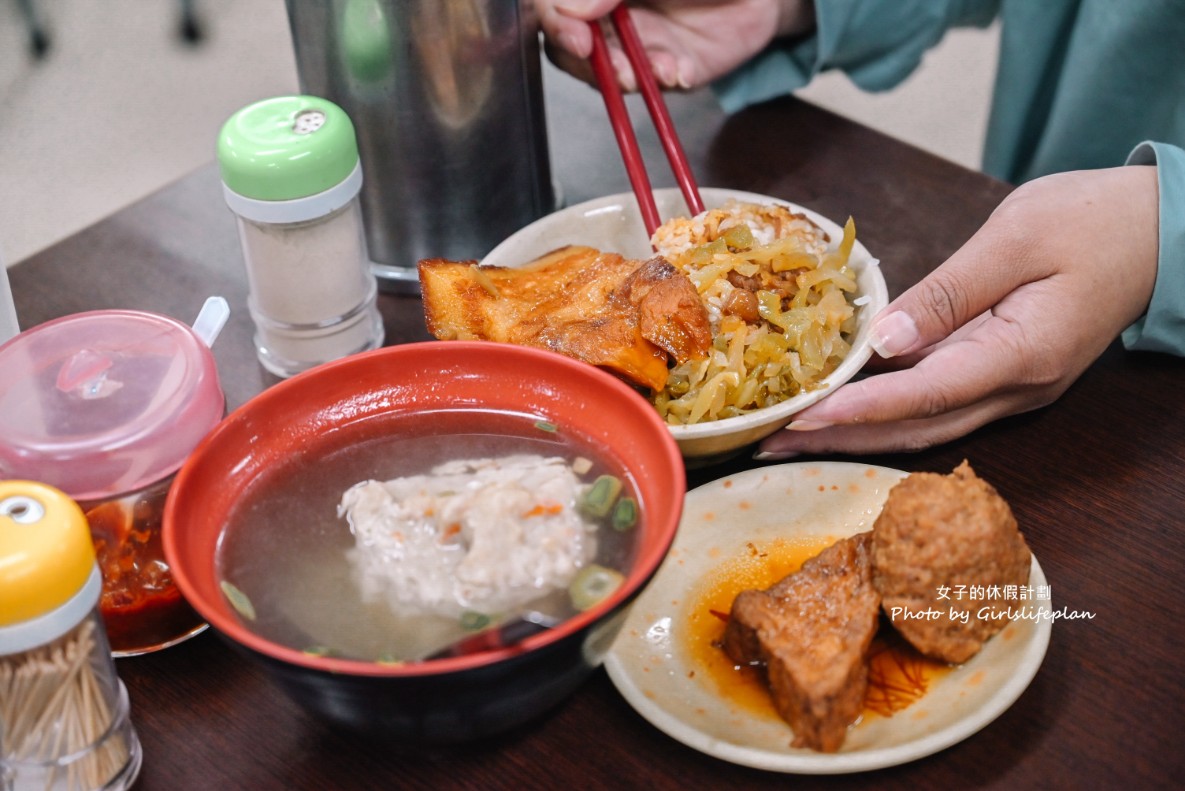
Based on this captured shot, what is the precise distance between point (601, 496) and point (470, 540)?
0.13 m

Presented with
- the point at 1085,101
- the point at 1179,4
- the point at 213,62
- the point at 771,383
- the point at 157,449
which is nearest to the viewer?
the point at 157,449

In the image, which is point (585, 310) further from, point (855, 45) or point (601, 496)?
point (855, 45)

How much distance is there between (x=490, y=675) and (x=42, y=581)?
0.35m

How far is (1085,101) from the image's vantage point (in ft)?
6.61

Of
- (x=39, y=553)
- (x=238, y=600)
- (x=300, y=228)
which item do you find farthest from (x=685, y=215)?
(x=39, y=553)

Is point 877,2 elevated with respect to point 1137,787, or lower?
elevated

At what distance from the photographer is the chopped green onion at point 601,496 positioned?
1.04 metres

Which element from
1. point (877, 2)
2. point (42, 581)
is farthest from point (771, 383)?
point (877, 2)

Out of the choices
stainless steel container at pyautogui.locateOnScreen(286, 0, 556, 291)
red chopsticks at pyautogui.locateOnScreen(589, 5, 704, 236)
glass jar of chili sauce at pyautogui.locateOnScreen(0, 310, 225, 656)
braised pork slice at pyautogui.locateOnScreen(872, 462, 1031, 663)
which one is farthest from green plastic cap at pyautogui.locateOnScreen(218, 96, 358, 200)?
braised pork slice at pyautogui.locateOnScreen(872, 462, 1031, 663)

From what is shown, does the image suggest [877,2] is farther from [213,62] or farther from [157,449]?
[213,62]

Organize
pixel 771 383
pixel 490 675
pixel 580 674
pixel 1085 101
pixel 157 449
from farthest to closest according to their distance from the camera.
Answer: pixel 1085 101 < pixel 771 383 < pixel 157 449 < pixel 580 674 < pixel 490 675

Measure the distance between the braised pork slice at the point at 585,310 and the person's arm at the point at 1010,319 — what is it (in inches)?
7.0

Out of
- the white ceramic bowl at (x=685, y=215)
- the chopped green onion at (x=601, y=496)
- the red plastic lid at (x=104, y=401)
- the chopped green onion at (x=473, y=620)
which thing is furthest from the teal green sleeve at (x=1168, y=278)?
the red plastic lid at (x=104, y=401)

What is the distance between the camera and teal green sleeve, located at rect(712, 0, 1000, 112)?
2.03 meters
